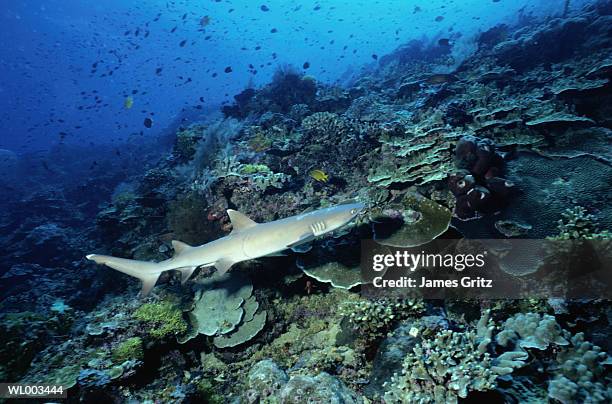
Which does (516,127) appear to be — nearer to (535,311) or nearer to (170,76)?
(535,311)

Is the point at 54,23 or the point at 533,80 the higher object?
the point at 54,23

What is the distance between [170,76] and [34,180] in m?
172

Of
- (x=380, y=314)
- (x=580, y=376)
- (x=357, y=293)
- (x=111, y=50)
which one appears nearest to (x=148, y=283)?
(x=357, y=293)

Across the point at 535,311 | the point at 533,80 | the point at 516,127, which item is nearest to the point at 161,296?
the point at 535,311

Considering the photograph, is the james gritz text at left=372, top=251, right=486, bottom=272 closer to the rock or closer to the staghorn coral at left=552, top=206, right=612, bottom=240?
the staghorn coral at left=552, top=206, right=612, bottom=240

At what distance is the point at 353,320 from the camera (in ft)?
13.8

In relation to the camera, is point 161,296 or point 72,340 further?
point 161,296

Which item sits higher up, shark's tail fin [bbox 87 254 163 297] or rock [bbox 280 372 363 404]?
shark's tail fin [bbox 87 254 163 297]

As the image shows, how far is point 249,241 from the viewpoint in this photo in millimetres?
3982

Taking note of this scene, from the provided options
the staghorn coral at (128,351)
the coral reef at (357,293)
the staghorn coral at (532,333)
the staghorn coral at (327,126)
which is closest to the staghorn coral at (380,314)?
the coral reef at (357,293)

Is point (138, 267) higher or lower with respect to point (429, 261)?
lower

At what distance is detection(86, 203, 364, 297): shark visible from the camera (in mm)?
3643

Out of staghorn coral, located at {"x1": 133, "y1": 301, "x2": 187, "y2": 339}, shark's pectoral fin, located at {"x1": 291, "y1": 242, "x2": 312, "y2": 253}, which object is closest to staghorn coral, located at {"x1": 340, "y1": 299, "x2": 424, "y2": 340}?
shark's pectoral fin, located at {"x1": 291, "y1": 242, "x2": 312, "y2": 253}

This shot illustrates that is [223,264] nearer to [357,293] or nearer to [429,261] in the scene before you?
[357,293]
